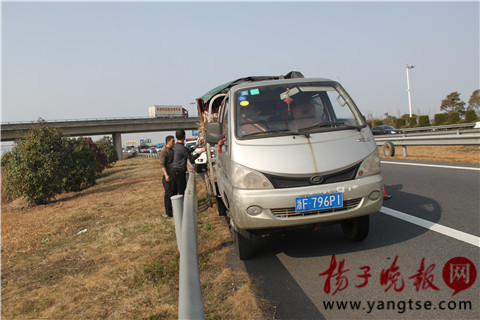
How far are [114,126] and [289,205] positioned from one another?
193 ft

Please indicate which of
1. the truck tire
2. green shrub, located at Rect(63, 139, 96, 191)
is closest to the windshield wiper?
the truck tire

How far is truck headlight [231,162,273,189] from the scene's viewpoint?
12.4ft

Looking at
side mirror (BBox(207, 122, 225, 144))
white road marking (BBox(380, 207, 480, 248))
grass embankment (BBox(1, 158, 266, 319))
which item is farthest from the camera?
side mirror (BBox(207, 122, 225, 144))

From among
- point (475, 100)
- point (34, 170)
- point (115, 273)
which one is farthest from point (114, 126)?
point (115, 273)

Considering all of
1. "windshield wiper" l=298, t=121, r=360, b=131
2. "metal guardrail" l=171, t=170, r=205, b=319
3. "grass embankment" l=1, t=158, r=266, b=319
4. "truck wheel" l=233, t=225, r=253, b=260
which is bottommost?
"grass embankment" l=1, t=158, r=266, b=319

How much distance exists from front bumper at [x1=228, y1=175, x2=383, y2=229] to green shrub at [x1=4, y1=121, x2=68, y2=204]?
1422 cm

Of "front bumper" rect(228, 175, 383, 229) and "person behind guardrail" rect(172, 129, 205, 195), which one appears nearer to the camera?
"front bumper" rect(228, 175, 383, 229)

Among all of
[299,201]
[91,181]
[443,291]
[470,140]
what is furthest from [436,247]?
[91,181]

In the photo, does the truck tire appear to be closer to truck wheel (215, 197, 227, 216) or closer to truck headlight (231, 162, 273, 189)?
truck wheel (215, 197, 227, 216)

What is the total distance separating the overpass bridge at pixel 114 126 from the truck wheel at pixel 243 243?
4698 centimetres

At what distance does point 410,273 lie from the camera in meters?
3.52

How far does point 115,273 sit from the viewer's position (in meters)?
4.77

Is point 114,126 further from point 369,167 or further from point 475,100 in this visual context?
point 369,167

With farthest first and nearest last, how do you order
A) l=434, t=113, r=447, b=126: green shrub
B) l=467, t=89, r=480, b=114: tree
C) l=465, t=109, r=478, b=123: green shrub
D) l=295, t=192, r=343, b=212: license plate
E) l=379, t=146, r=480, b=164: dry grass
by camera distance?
1. l=467, t=89, r=480, b=114: tree
2. l=434, t=113, r=447, b=126: green shrub
3. l=465, t=109, r=478, b=123: green shrub
4. l=379, t=146, r=480, b=164: dry grass
5. l=295, t=192, r=343, b=212: license plate
